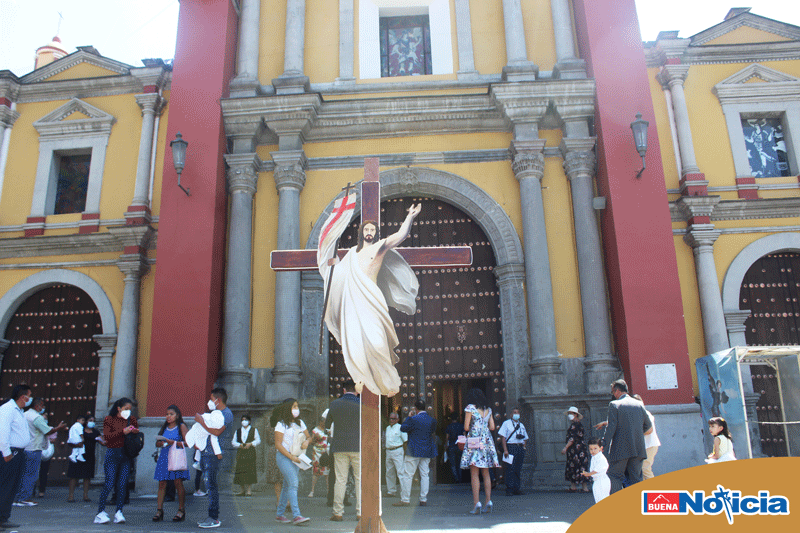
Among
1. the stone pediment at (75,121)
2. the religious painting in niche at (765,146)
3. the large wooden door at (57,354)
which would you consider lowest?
the large wooden door at (57,354)

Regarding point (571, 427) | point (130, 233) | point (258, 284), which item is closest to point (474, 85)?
point (258, 284)

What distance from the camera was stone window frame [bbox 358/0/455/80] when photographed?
9.95 meters

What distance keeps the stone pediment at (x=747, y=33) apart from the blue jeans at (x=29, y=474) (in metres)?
11.4

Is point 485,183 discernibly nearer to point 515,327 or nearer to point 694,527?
point 515,327

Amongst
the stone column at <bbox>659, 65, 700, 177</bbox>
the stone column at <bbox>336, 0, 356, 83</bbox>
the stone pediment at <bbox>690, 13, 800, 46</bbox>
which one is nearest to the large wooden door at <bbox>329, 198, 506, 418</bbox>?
the stone column at <bbox>336, 0, 356, 83</bbox>

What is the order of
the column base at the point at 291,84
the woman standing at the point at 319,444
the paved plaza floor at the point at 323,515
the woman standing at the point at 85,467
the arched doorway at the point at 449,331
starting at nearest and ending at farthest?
the paved plaza floor at the point at 323,515
the woman standing at the point at 319,444
the woman standing at the point at 85,467
the arched doorway at the point at 449,331
the column base at the point at 291,84

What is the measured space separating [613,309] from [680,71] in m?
4.45

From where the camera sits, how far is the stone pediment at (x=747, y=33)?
10414mm

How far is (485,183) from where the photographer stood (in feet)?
30.1

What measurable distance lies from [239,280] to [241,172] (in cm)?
159

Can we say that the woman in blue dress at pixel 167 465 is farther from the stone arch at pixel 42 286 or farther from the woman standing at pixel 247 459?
the stone arch at pixel 42 286

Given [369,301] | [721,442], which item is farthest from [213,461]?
[721,442]

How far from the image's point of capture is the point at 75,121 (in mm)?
10914

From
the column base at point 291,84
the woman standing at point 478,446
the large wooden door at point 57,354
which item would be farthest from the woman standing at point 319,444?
the column base at point 291,84
